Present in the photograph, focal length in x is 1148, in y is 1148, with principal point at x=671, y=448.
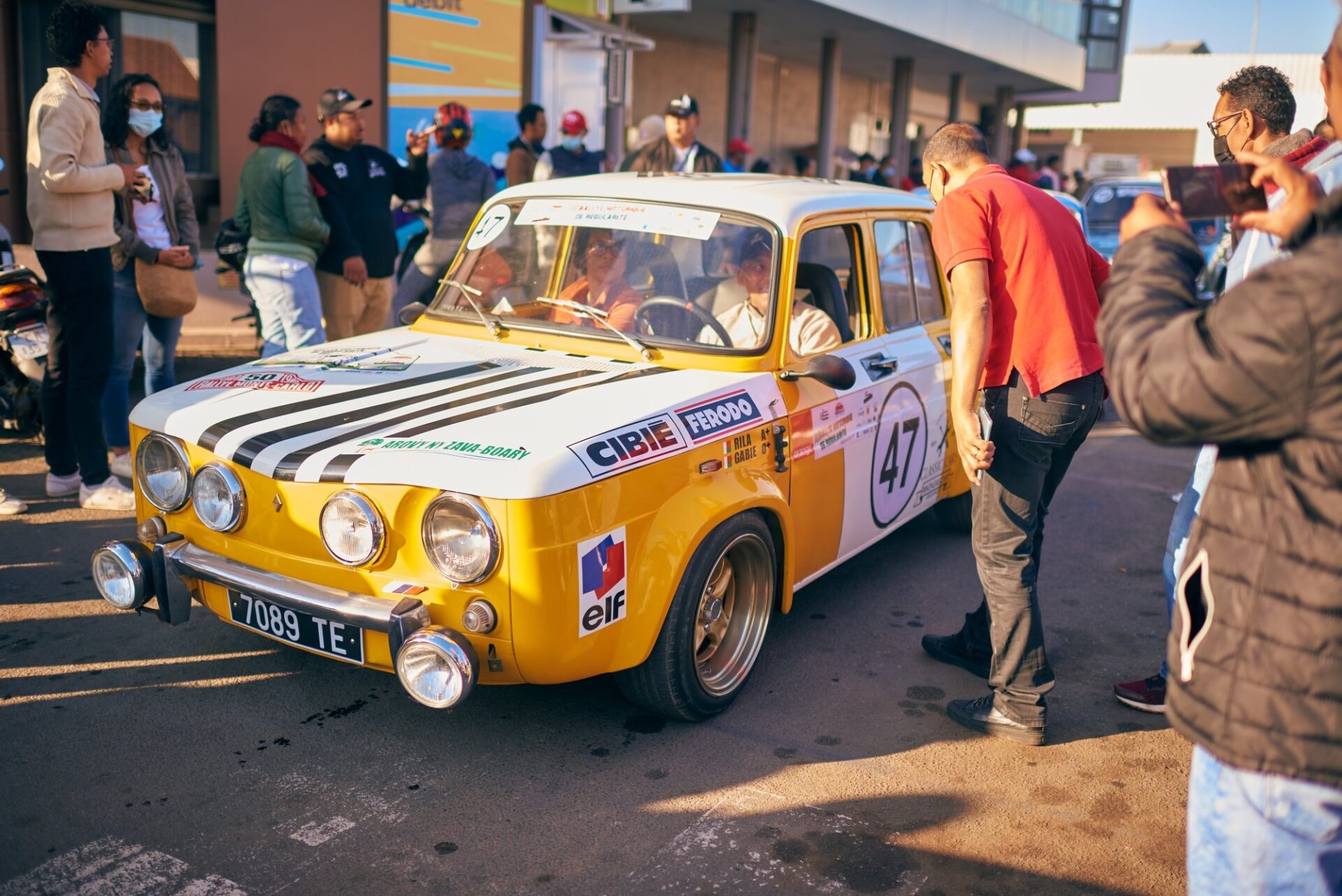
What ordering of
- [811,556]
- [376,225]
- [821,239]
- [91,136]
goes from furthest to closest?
[376,225]
[91,136]
[821,239]
[811,556]

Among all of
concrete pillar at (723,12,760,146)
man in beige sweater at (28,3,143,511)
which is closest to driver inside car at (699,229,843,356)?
man in beige sweater at (28,3,143,511)

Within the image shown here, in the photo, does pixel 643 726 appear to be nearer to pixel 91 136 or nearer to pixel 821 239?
pixel 821 239

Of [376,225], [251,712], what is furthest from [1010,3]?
[251,712]

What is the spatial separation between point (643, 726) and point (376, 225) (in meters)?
4.18

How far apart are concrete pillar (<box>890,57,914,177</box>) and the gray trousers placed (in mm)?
23065

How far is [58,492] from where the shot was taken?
19.3 ft

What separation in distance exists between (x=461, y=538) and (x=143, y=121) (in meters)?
4.03

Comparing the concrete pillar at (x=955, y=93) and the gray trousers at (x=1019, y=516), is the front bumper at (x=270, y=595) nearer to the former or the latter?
the gray trousers at (x=1019, y=516)

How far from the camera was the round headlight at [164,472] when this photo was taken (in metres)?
3.63

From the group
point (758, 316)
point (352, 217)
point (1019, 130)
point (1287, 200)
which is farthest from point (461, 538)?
point (1019, 130)

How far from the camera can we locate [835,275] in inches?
185

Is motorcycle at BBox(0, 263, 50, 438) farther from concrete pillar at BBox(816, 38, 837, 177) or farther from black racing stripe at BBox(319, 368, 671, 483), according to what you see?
concrete pillar at BBox(816, 38, 837, 177)

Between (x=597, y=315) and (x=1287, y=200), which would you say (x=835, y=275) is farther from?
(x=1287, y=200)

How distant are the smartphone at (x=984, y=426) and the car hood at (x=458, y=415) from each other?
70cm
